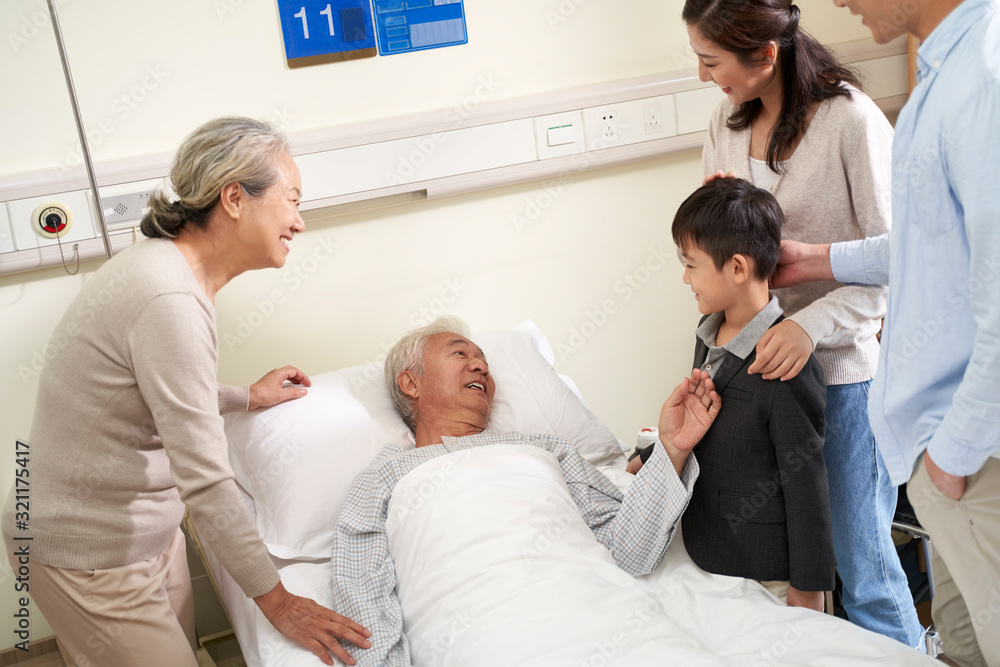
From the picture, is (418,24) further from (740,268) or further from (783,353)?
(783,353)

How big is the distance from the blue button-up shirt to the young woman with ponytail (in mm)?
314

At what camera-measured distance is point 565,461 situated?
6.01 feet

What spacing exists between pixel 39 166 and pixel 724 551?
1.84m

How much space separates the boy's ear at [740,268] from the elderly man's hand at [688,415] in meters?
0.19

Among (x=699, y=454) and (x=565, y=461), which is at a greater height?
(x=699, y=454)

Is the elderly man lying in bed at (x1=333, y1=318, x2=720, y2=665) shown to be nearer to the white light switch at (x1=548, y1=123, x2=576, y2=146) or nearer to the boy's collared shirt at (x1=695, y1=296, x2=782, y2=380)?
the boy's collared shirt at (x1=695, y1=296, x2=782, y2=380)

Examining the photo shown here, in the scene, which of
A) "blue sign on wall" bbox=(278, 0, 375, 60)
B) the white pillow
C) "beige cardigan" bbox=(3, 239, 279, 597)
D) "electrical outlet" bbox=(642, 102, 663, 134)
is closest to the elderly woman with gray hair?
"beige cardigan" bbox=(3, 239, 279, 597)

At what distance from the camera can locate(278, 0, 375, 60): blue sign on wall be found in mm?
2094

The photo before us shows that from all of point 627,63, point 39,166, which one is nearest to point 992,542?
point 627,63

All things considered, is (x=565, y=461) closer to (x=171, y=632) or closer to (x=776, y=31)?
(x=171, y=632)

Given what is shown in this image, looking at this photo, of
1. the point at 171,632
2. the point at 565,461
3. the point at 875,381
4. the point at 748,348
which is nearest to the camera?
the point at 875,381

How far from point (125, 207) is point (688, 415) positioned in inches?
59.0

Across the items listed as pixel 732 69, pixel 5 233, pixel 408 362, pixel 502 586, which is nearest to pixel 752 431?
pixel 502 586

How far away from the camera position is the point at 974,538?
1071mm
